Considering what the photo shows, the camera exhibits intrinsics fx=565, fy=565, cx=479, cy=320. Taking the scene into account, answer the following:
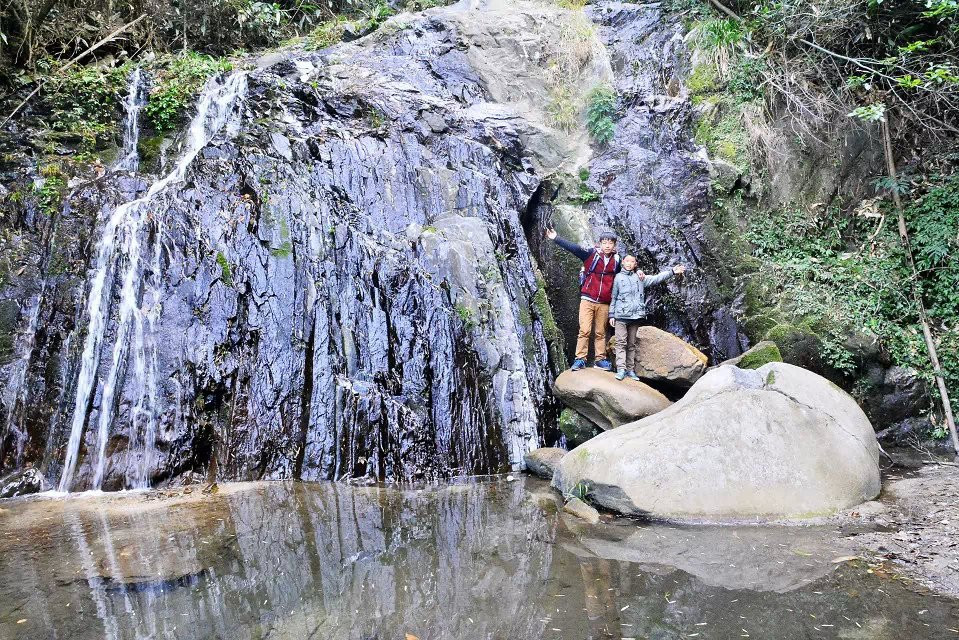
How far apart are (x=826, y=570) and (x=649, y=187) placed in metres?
7.31

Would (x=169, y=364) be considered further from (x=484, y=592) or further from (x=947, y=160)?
(x=947, y=160)

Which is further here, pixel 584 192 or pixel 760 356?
pixel 584 192

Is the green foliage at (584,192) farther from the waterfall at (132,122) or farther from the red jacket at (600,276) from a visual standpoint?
the waterfall at (132,122)

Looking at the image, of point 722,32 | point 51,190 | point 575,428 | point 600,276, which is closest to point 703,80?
point 722,32

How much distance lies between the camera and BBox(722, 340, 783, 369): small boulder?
26.0 feet

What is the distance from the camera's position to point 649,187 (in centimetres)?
1016

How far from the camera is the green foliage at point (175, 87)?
10.6 meters

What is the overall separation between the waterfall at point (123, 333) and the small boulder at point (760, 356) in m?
7.81

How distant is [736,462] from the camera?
5.47 metres

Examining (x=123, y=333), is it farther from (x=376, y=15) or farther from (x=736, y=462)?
(x=376, y=15)

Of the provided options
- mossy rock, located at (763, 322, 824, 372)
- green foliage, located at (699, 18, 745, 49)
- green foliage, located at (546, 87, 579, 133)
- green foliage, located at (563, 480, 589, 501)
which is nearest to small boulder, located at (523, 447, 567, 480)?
green foliage, located at (563, 480, 589, 501)

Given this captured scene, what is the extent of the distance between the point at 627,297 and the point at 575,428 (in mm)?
2023

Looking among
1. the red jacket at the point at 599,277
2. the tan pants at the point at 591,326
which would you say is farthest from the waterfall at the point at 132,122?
the tan pants at the point at 591,326

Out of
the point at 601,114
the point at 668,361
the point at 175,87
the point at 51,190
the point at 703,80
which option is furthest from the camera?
the point at 601,114
